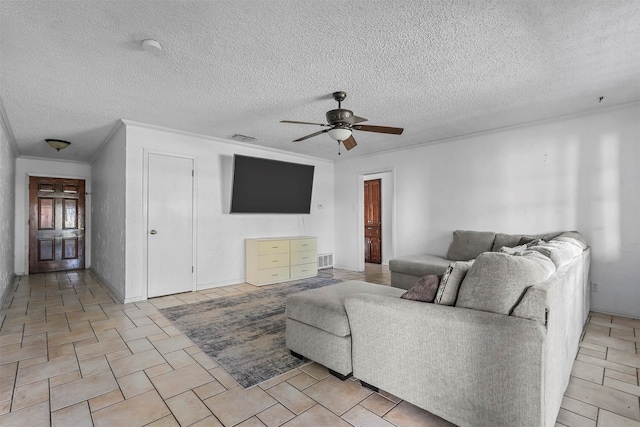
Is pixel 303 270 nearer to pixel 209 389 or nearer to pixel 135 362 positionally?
pixel 135 362

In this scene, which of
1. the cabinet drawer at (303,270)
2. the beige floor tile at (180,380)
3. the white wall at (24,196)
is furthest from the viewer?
the white wall at (24,196)

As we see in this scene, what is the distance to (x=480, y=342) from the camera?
148cm

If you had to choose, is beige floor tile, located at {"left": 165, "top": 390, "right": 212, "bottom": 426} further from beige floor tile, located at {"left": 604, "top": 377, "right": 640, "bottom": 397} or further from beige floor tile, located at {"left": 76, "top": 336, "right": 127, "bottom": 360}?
beige floor tile, located at {"left": 604, "top": 377, "right": 640, "bottom": 397}

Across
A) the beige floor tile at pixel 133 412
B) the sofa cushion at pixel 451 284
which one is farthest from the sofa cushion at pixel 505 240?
the beige floor tile at pixel 133 412

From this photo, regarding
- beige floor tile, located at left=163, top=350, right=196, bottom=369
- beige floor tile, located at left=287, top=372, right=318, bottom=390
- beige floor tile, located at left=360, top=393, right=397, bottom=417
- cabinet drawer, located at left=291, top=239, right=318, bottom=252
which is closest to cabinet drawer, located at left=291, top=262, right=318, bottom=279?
cabinet drawer, located at left=291, top=239, right=318, bottom=252

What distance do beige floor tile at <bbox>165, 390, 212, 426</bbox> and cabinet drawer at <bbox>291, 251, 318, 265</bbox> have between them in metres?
3.54

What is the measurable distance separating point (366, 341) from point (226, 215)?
372cm

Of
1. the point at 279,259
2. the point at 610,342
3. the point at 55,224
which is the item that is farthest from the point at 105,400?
the point at 55,224

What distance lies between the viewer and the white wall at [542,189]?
3.46m

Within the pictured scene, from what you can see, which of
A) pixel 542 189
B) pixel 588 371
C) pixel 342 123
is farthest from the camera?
pixel 542 189

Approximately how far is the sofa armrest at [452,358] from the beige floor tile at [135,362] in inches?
62.3

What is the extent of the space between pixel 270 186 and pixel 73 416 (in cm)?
406

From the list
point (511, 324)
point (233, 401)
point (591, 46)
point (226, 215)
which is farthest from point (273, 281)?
point (591, 46)

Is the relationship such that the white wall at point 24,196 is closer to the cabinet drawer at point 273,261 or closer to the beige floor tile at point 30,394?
the cabinet drawer at point 273,261
